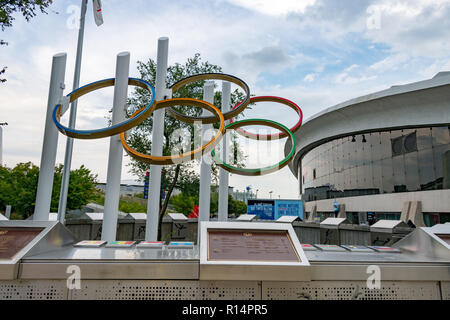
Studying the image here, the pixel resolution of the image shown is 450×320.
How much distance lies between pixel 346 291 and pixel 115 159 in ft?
18.5

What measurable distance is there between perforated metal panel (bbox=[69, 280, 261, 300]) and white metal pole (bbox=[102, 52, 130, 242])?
12.6 feet

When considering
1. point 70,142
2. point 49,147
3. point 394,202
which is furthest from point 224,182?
point 394,202

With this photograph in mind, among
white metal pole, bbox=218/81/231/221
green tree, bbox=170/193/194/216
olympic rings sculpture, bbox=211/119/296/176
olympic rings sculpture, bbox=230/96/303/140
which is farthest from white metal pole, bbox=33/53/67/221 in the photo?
green tree, bbox=170/193/194/216

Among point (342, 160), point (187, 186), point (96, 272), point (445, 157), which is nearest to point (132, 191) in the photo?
point (342, 160)

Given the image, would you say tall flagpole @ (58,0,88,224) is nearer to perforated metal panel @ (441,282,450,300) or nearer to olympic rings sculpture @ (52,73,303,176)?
olympic rings sculpture @ (52,73,303,176)

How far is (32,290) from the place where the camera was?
324 cm

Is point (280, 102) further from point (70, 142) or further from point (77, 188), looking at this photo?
point (77, 188)

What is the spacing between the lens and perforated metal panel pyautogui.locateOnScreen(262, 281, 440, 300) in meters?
3.35

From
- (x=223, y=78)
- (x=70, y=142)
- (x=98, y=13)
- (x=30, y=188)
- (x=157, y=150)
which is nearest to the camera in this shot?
(x=157, y=150)

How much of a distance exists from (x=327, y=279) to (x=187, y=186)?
45.2 feet

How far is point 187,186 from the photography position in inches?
661

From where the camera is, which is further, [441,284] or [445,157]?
[445,157]

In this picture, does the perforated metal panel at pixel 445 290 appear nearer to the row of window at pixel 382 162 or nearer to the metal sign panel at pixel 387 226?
the metal sign panel at pixel 387 226
